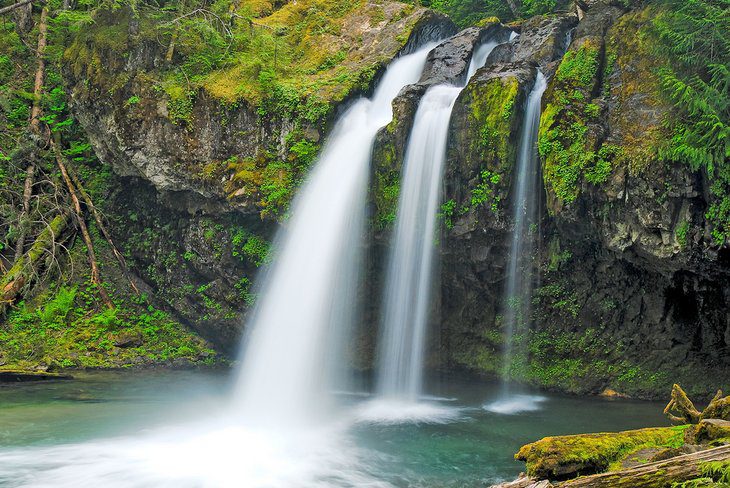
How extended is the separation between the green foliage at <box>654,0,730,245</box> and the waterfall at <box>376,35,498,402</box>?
146 inches

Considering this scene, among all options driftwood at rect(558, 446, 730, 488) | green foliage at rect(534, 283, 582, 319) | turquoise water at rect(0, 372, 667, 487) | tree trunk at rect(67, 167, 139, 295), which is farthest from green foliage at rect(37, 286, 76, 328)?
driftwood at rect(558, 446, 730, 488)

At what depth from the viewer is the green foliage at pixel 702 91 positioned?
24.0ft

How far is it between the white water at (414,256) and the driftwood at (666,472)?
6284 millimetres

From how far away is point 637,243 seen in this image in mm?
8445

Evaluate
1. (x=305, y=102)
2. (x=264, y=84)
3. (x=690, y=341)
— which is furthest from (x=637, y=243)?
(x=264, y=84)

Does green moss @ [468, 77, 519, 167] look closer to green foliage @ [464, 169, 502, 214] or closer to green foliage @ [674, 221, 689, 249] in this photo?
green foliage @ [464, 169, 502, 214]

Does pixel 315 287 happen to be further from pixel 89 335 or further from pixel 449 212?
pixel 89 335

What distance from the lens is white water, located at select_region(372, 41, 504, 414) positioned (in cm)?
1033

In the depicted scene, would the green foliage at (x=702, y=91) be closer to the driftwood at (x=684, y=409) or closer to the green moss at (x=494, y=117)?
the green moss at (x=494, y=117)

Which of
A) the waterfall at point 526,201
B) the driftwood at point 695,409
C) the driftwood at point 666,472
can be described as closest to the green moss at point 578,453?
the driftwood at point 695,409

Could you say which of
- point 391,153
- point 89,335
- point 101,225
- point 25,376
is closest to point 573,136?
point 391,153

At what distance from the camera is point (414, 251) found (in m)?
10.5

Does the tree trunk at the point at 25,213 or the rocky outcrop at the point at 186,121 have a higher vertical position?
the rocky outcrop at the point at 186,121

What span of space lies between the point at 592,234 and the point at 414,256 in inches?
125
